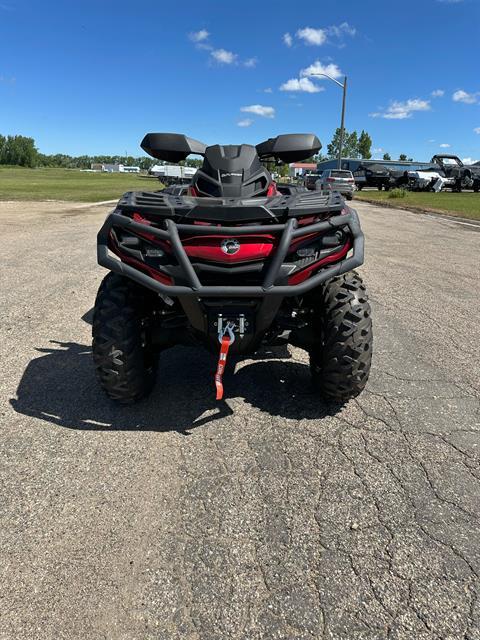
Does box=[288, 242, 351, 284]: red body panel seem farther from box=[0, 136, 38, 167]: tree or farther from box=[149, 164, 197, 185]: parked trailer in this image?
box=[0, 136, 38, 167]: tree

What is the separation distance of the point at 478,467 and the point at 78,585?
2056 mm

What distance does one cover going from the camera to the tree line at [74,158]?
82625mm

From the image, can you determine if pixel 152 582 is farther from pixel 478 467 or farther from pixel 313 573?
pixel 478 467

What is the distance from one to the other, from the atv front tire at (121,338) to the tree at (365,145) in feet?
279

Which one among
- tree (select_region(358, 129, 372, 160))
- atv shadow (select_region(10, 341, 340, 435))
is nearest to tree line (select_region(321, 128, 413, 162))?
tree (select_region(358, 129, 372, 160))

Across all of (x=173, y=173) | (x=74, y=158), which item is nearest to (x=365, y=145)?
(x=173, y=173)

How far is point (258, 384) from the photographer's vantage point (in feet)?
12.0

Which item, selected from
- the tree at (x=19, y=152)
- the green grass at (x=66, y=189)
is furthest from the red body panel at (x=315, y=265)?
the tree at (x=19, y=152)

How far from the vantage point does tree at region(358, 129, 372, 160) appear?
3188 inches

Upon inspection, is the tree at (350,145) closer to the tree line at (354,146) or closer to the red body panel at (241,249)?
the tree line at (354,146)

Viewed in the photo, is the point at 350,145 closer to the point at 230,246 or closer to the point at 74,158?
the point at 230,246

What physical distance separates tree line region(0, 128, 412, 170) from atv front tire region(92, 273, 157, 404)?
34.7m

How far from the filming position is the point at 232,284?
276 cm

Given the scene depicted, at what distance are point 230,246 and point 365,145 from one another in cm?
8627
